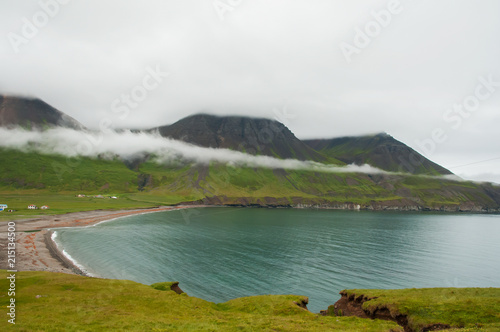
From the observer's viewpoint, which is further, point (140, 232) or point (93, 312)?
point (140, 232)

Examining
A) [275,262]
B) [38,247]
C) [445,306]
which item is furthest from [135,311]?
[38,247]

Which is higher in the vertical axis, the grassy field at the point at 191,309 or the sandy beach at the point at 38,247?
the grassy field at the point at 191,309

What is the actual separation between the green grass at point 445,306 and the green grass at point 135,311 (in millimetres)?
5782

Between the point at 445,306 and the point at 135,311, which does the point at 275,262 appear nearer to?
the point at 445,306

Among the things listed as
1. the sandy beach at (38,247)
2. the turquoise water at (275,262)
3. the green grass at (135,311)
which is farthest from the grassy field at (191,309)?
the sandy beach at (38,247)

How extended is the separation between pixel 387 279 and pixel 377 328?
154 ft

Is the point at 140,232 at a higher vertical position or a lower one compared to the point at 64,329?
lower

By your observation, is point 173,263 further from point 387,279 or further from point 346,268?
point 387,279

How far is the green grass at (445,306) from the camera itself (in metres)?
27.6

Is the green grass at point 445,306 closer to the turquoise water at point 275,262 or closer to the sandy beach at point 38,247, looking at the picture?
the turquoise water at point 275,262

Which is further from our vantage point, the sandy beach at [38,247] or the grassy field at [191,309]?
the sandy beach at [38,247]

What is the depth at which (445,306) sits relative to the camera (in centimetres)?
3080

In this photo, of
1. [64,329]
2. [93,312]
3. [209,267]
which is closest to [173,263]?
[209,267]

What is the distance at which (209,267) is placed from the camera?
68688 mm
